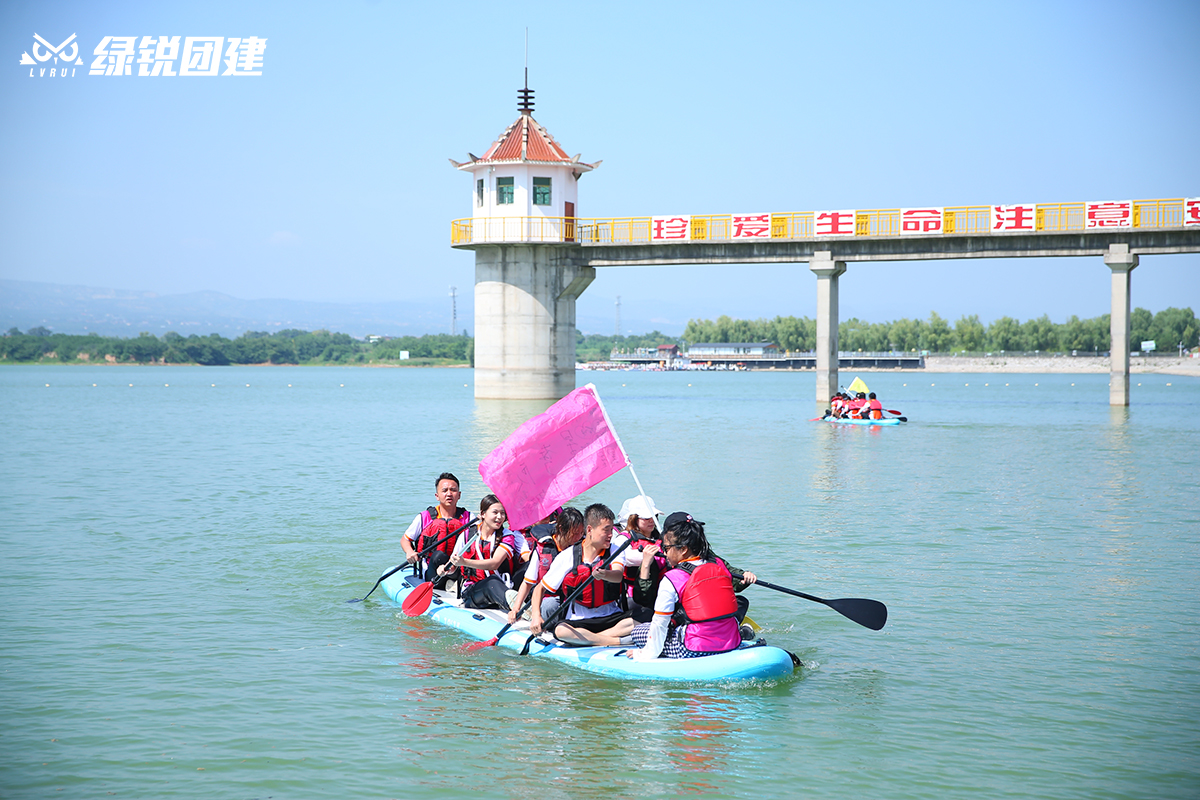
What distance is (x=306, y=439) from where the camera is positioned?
37.8 m

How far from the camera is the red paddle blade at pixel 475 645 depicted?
11250 mm

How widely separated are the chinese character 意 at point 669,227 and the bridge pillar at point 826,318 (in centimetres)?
584

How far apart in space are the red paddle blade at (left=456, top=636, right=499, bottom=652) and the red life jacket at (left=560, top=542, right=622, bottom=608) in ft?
3.76

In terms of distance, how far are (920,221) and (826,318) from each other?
6.12 metres

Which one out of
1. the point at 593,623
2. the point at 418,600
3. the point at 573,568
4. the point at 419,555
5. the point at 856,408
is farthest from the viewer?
the point at 856,408

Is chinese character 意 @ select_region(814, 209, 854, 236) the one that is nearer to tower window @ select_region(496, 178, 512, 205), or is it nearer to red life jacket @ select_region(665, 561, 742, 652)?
tower window @ select_region(496, 178, 512, 205)

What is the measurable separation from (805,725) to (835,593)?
4.67m

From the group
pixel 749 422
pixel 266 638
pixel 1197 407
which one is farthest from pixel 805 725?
pixel 1197 407

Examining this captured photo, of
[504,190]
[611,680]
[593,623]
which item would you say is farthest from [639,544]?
[504,190]

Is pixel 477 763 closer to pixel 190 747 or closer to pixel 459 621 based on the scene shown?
pixel 190 747

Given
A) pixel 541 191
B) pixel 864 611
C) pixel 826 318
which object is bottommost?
pixel 864 611

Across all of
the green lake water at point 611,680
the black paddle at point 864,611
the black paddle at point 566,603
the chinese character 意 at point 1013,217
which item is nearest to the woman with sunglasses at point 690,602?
the green lake water at point 611,680

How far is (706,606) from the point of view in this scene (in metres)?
9.72

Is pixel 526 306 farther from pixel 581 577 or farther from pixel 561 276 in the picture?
pixel 581 577
